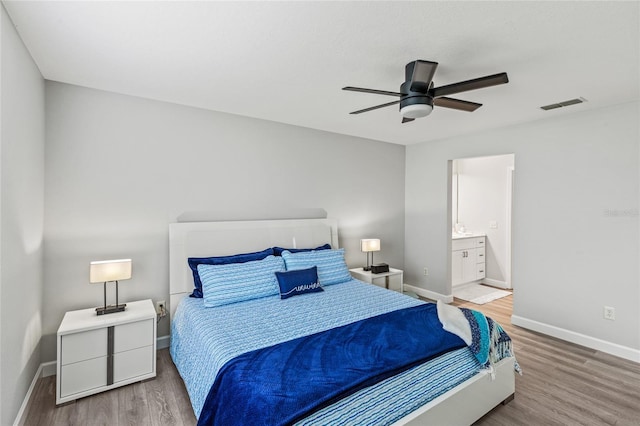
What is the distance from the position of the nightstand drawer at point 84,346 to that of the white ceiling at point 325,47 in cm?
200

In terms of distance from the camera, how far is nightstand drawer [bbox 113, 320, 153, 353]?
249cm

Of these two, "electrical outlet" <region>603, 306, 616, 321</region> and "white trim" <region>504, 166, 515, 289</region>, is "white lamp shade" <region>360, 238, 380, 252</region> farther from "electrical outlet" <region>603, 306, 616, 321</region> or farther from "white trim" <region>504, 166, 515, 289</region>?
"white trim" <region>504, 166, 515, 289</region>

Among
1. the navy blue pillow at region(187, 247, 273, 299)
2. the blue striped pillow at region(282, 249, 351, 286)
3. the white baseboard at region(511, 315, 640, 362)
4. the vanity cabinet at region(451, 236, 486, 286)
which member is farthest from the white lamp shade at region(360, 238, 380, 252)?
the white baseboard at region(511, 315, 640, 362)

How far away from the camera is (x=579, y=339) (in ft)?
11.2

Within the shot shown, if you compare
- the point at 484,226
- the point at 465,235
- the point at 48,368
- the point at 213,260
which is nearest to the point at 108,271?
the point at 213,260

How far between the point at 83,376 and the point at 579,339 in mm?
4622

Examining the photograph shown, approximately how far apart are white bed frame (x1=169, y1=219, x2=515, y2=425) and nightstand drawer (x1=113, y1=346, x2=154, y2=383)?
20.6 inches

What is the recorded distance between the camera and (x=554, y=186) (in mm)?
3574

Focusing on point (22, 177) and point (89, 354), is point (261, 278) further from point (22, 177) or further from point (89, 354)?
point (22, 177)

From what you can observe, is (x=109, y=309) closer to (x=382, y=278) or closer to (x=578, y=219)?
(x=382, y=278)


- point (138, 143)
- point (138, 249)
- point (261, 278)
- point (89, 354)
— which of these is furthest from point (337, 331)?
point (138, 143)

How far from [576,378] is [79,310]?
4282 mm

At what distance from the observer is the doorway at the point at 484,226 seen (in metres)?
5.50

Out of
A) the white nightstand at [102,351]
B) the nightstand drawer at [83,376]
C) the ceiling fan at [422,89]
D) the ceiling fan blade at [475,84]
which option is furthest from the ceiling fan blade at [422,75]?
the nightstand drawer at [83,376]
